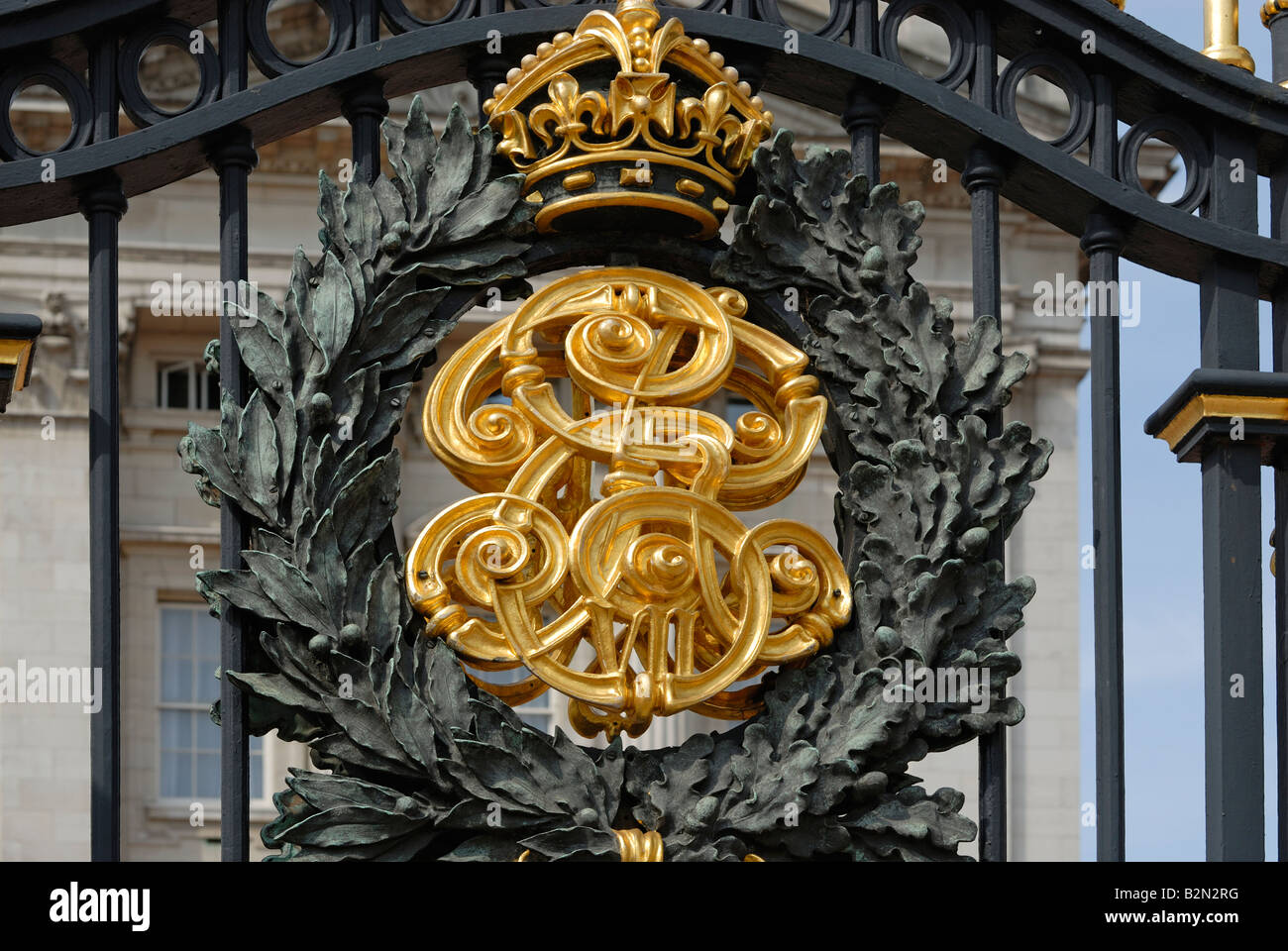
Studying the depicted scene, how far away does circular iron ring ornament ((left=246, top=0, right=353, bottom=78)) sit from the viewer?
10.9m

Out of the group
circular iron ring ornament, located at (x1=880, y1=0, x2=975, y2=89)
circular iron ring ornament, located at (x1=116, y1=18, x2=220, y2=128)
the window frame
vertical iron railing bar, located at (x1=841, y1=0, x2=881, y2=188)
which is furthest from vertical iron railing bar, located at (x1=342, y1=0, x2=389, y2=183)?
the window frame

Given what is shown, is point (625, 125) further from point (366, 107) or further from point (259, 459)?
point (259, 459)

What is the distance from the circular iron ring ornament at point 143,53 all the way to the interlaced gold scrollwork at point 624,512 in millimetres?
1371

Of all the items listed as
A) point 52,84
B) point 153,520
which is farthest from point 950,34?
point 153,520

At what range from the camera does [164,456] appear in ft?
79.4

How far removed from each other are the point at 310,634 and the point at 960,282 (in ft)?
45.3

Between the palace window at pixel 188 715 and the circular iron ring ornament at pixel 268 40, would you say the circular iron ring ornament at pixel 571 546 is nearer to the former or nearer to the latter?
the circular iron ring ornament at pixel 268 40

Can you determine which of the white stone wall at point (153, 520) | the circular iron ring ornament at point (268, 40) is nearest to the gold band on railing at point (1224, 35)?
the circular iron ring ornament at point (268, 40)

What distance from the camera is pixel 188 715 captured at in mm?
24156

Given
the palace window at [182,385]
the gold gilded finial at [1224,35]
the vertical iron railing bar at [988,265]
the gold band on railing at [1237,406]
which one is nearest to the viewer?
the vertical iron railing bar at [988,265]

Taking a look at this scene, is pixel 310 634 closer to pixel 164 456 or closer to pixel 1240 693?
pixel 1240 693

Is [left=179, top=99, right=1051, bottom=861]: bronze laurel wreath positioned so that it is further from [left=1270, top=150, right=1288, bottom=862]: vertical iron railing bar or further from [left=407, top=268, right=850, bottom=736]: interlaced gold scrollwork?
[left=1270, top=150, right=1288, bottom=862]: vertical iron railing bar

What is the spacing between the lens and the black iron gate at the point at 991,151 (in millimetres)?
10578

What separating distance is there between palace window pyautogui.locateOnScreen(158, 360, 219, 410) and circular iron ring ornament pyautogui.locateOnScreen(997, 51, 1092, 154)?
13.6 metres
